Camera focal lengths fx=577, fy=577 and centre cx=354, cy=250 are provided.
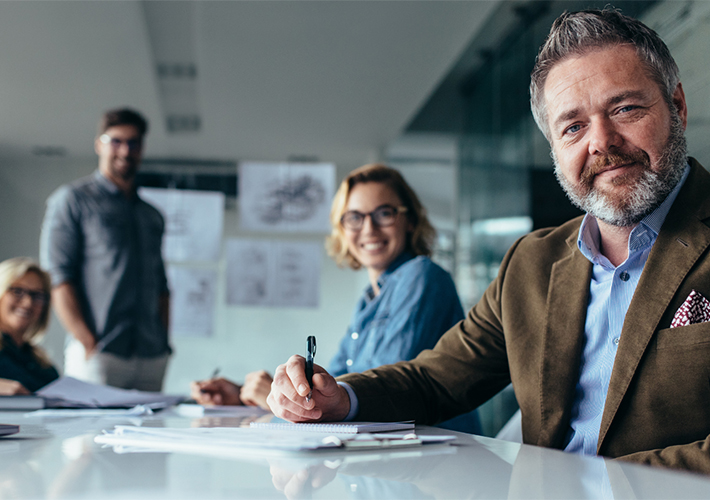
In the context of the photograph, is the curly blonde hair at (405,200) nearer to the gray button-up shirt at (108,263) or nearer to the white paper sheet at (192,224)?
the gray button-up shirt at (108,263)

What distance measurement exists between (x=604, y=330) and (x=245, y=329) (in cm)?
285

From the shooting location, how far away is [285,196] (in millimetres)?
3289

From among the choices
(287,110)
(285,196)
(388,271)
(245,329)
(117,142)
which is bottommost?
(245,329)

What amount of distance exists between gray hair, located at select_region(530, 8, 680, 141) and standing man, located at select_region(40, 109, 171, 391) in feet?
6.90

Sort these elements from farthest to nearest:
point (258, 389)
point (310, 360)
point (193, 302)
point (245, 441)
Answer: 1. point (193, 302)
2. point (258, 389)
3. point (310, 360)
4. point (245, 441)

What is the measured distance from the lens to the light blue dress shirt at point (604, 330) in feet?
3.09

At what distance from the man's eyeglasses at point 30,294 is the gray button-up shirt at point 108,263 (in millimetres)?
292

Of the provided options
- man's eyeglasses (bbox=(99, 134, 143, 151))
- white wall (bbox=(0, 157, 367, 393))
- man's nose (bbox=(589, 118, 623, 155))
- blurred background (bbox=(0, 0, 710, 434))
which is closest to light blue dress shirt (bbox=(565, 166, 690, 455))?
man's nose (bbox=(589, 118, 623, 155))

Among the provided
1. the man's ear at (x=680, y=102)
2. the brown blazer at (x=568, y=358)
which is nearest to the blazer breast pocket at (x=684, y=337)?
the brown blazer at (x=568, y=358)

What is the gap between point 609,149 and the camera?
99 cm

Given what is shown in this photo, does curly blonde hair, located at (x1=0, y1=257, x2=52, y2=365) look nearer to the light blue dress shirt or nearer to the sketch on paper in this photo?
the sketch on paper

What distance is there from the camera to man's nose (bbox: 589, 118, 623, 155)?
0.99m

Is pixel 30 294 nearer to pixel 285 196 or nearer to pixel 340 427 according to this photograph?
pixel 285 196

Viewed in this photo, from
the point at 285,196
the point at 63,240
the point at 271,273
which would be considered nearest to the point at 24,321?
the point at 63,240
